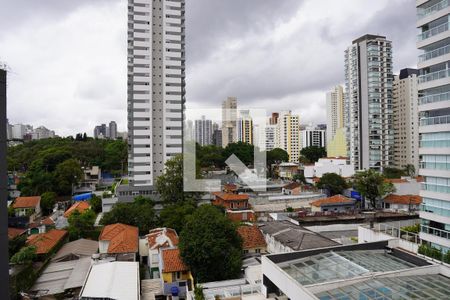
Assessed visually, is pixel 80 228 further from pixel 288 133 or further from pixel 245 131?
pixel 288 133

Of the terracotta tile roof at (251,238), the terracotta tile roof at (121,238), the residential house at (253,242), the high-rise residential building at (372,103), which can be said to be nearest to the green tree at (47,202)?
the terracotta tile roof at (121,238)

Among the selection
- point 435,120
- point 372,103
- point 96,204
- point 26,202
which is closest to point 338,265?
point 435,120

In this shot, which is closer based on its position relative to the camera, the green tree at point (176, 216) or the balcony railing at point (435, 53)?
the balcony railing at point (435, 53)

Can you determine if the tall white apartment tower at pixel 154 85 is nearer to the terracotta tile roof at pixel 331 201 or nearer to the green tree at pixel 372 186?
the terracotta tile roof at pixel 331 201

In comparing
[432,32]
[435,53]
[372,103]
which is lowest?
[435,53]

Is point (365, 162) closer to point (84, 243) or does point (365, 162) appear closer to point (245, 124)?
point (245, 124)

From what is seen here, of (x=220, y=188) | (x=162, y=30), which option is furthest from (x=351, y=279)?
(x=162, y=30)

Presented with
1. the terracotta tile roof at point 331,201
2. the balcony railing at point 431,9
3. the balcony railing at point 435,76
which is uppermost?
the balcony railing at point 431,9
